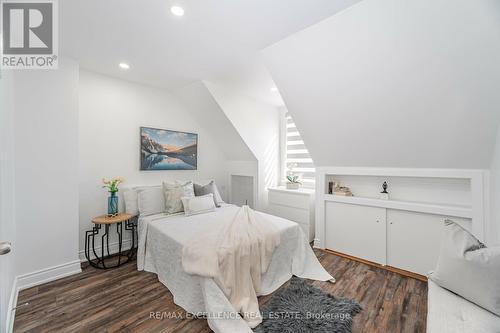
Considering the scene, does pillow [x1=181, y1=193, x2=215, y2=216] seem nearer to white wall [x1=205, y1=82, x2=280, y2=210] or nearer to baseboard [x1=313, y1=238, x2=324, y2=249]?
white wall [x1=205, y1=82, x2=280, y2=210]

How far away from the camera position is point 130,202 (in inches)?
117

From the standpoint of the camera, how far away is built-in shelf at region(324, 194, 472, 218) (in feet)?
7.40

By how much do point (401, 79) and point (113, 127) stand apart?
3.54m

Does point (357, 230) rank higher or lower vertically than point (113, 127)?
lower

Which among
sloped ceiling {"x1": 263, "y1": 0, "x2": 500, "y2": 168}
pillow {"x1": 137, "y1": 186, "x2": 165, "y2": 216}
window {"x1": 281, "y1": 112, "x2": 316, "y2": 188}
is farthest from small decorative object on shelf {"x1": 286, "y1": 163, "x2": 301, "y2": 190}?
pillow {"x1": 137, "y1": 186, "x2": 165, "y2": 216}

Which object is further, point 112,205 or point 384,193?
point 384,193

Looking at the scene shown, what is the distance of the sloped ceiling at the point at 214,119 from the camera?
3.40 metres

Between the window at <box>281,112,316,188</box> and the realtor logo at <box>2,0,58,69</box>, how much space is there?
350 centimetres

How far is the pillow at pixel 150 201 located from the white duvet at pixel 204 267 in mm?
168

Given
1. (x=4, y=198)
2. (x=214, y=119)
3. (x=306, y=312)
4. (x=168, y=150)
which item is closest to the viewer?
(x=4, y=198)

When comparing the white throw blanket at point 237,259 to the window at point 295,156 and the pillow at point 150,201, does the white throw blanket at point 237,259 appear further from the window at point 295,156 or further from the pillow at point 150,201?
the window at point 295,156

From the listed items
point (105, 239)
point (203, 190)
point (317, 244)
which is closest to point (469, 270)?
Result: point (317, 244)

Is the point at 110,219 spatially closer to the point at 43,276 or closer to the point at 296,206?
the point at 43,276

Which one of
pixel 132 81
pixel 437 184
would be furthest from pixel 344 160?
pixel 132 81
